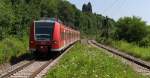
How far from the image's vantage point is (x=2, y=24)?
136 feet

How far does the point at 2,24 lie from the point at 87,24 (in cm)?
14212

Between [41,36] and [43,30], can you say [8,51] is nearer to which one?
[41,36]

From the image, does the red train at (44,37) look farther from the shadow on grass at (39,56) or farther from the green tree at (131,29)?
the green tree at (131,29)

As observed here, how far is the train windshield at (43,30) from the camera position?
105ft

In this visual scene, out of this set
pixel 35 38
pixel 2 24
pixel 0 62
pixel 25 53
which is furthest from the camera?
pixel 2 24

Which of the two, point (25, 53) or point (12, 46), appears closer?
point (12, 46)

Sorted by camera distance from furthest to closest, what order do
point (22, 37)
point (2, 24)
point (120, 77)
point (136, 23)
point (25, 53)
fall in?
point (136, 23)
point (22, 37)
point (2, 24)
point (25, 53)
point (120, 77)

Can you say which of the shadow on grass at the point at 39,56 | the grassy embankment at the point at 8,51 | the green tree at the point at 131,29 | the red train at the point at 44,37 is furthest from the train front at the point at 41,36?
the green tree at the point at 131,29

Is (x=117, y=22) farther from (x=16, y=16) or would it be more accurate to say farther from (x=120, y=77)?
(x=120, y=77)

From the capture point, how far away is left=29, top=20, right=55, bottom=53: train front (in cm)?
3192

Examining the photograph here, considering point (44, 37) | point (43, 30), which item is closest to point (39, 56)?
point (44, 37)

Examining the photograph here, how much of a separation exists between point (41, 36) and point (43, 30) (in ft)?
1.40

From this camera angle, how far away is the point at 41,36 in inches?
1260

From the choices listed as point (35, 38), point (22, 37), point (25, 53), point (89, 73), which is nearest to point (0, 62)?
point (35, 38)
